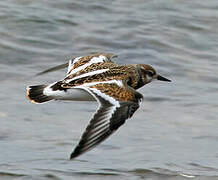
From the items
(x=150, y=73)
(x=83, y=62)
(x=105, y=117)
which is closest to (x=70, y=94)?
(x=105, y=117)

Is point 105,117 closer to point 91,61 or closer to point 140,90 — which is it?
point 91,61

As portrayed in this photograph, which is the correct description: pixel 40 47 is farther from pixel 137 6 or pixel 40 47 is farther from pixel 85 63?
pixel 85 63

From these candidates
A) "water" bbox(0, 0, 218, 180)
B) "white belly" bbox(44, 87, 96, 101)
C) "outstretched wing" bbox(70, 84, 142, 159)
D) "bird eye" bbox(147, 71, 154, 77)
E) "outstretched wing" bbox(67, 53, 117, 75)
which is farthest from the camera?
"bird eye" bbox(147, 71, 154, 77)

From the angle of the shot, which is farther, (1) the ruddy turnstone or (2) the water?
(2) the water

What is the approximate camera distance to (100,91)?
14.3ft

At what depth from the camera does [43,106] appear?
6.27 meters

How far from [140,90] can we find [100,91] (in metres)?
2.50

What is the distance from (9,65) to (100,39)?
140cm

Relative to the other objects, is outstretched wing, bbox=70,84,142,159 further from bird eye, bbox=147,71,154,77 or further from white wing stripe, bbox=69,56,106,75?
bird eye, bbox=147,71,154,77

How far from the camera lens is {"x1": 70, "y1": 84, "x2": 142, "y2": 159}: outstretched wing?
383cm

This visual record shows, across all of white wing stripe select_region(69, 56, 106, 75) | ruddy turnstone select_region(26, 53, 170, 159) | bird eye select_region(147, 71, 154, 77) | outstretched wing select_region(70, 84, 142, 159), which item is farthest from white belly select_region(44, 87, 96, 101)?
bird eye select_region(147, 71, 154, 77)

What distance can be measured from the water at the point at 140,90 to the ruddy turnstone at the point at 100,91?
1.90ft

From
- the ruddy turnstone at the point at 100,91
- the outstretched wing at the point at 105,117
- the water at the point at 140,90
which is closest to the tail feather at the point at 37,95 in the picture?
the ruddy turnstone at the point at 100,91

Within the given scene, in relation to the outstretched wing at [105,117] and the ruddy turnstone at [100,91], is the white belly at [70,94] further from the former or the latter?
the outstretched wing at [105,117]
